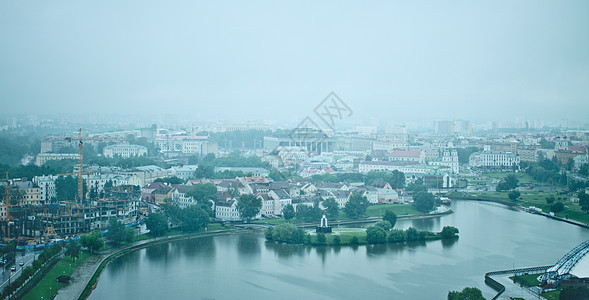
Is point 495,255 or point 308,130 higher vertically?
point 308,130

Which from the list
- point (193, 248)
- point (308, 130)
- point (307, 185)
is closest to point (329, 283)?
point (193, 248)

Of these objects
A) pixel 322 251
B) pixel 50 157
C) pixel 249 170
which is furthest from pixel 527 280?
pixel 50 157

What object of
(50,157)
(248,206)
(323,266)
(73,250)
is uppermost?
(50,157)

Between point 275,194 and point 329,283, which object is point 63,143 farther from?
point 329,283

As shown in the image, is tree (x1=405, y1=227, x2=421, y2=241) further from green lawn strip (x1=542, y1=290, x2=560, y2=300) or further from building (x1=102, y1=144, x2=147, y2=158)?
building (x1=102, y1=144, x2=147, y2=158)

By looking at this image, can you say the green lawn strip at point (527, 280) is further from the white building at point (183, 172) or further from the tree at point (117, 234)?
the white building at point (183, 172)

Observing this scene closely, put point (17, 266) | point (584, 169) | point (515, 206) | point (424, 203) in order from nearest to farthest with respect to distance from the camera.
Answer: point (17, 266) → point (424, 203) → point (515, 206) → point (584, 169)

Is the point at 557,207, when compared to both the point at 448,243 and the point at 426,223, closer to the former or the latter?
the point at 426,223
